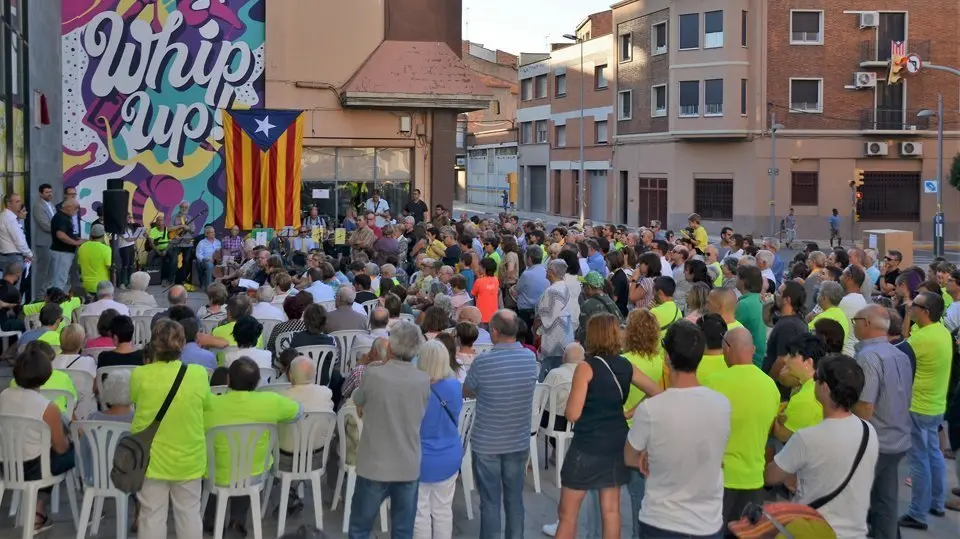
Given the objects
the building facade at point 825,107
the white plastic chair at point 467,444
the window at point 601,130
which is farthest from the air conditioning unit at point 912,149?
the white plastic chair at point 467,444

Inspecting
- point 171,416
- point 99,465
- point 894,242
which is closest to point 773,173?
point 894,242

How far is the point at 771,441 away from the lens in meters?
6.87

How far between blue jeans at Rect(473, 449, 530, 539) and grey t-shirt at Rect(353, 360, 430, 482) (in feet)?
2.07

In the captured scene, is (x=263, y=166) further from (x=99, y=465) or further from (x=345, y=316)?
(x=99, y=465)

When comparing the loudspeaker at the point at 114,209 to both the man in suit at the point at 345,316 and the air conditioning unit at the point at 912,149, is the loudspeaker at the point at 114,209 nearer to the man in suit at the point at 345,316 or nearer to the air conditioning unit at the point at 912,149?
the man in suit at the point at 345,316

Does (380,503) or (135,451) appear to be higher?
(135,451)

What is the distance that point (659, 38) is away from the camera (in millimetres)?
47531

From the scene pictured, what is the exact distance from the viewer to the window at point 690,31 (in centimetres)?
4469

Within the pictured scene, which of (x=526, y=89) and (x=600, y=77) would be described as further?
(x=526, y=89)

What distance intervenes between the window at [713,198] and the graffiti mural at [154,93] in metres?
26.2

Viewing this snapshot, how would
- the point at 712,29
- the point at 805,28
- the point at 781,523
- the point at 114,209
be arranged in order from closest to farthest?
the point at 781,523, the point at 114,209, the point at 805,28, the point at 712,29

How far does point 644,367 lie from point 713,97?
128 feet

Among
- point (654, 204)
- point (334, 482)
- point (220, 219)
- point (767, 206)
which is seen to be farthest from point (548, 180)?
point (334, 482)

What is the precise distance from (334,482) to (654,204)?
41340 millimetres
